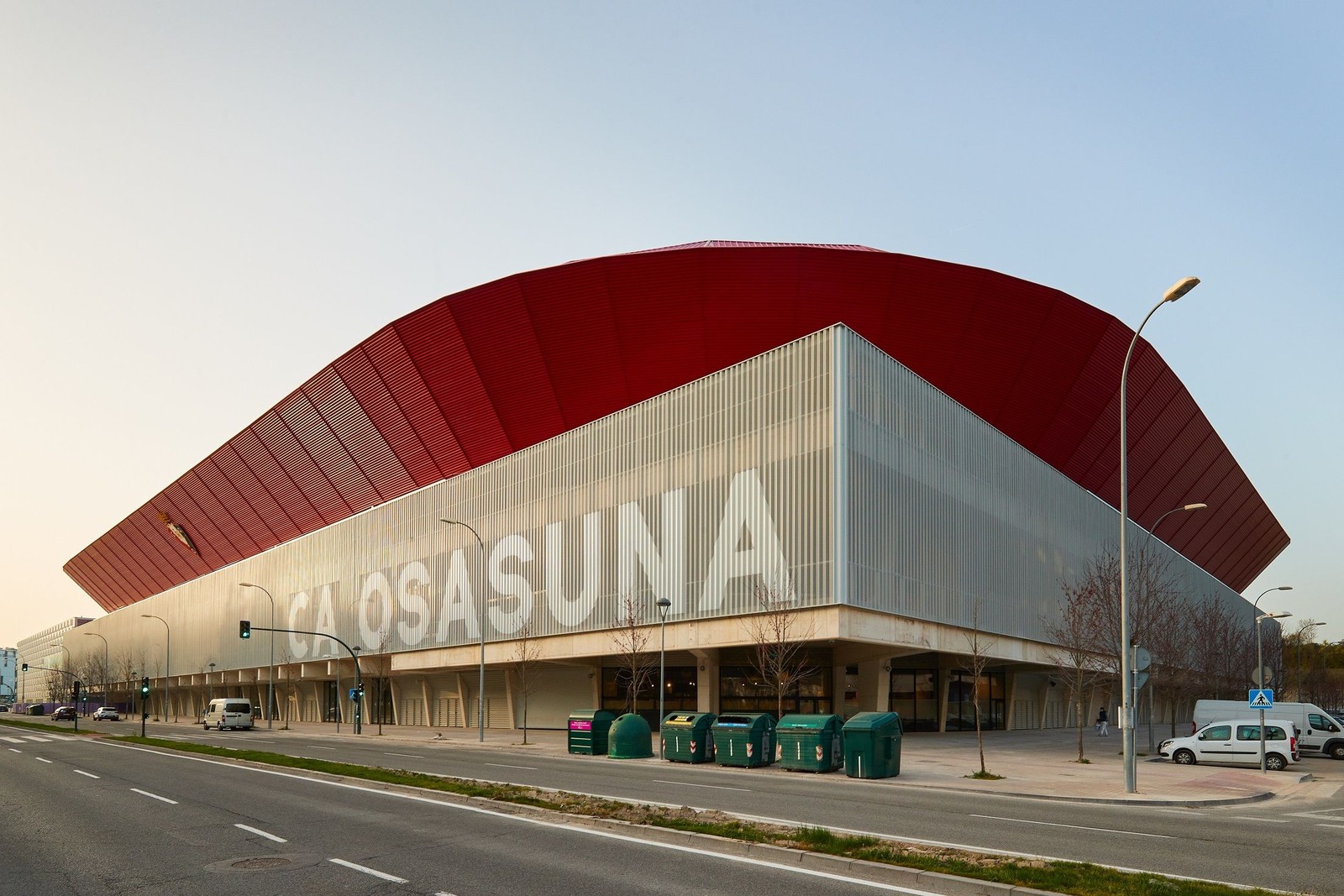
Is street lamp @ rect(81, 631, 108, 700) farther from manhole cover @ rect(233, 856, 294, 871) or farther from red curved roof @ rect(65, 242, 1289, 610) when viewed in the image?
manhole cover @ rect(233, 856, 294, 871)

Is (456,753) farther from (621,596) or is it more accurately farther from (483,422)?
(483,422)

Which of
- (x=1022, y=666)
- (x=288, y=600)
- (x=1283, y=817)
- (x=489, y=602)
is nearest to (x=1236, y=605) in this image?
(x=1022, y=666)

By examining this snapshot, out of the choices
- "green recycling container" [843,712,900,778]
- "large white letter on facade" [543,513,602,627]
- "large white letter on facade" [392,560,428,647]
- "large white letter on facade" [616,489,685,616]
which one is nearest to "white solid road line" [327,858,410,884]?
"green recycling container" [843,712,900,778]

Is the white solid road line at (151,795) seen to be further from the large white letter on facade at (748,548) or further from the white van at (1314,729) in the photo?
the white van at (1314,729)

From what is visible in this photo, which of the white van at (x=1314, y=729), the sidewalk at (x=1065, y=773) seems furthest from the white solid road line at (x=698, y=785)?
the white van at (x=1314, y=729)

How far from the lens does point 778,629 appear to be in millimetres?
34344

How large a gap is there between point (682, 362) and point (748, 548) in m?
12.2

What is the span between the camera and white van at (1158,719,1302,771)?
3050 centimetres

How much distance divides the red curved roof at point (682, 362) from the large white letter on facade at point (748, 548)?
858 cm

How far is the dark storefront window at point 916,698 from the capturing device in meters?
46.1

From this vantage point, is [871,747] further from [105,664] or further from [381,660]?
[105,664]

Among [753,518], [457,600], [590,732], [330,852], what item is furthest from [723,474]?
[330,852]

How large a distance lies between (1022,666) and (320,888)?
2011 inches

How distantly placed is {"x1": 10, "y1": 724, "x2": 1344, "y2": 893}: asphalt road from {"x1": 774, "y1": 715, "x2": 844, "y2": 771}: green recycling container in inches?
24.9
